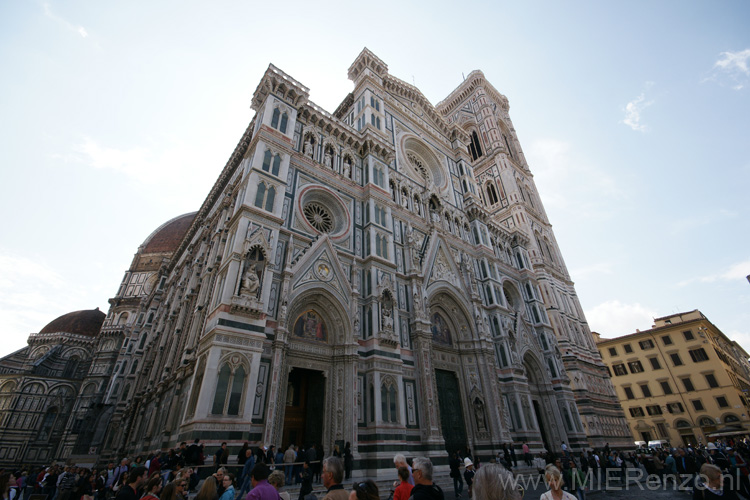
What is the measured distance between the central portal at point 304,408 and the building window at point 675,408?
144 ft

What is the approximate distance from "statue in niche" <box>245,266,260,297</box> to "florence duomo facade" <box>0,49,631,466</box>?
0.10m

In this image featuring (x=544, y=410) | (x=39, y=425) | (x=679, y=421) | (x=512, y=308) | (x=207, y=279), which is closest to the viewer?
(x=207, y=279)

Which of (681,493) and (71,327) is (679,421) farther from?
(71,327)

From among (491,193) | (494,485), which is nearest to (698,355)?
(491,193)

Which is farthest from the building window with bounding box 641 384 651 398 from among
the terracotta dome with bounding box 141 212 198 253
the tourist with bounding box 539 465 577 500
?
the terracotta dome with bounding box 141 212 198 253

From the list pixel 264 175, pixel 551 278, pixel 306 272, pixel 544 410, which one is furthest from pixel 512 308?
pixel 264 175

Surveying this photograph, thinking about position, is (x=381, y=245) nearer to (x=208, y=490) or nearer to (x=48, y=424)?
(x=208, y=490)

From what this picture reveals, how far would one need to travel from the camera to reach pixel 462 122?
157ft

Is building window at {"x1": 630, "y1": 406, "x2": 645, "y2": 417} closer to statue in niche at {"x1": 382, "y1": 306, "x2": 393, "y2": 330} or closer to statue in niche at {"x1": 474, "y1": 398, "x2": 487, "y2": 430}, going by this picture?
statue in niche at {"x1": 474, "y1": 398, "x2": 487, "y2": 430}

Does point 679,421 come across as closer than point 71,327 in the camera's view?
Yes

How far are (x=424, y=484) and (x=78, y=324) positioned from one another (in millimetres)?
52468

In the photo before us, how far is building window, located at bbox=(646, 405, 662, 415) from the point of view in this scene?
3934cm

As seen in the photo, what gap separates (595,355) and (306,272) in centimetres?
3044

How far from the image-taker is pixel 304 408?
13.8 meters
